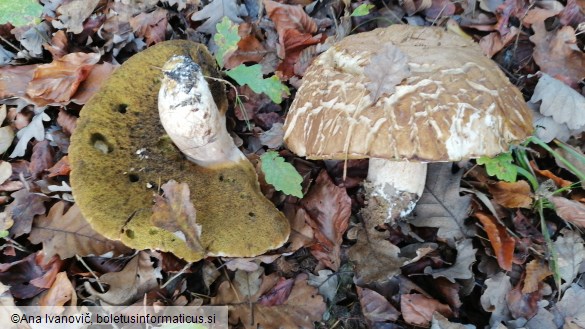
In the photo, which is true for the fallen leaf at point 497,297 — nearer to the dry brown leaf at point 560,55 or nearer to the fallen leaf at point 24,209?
the dry brown leaf at point 560,55

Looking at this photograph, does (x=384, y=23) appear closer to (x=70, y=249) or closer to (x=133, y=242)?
(x=133, y=242)

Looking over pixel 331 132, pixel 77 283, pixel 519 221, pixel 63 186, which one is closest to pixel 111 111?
pixel 63 186

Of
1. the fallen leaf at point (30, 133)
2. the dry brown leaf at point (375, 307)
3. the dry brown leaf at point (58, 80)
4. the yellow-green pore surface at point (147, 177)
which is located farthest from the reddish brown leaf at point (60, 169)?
the dry brown leaf at point (375, 307)

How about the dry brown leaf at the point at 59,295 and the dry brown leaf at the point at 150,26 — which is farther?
the dry brown leaf at the point at 150,26

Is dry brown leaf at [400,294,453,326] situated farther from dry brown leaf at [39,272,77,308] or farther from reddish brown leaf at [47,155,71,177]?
reddish brown leaf at [47,155,71,177]

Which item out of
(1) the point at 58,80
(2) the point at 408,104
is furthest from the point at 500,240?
(1) the point at 58,80
